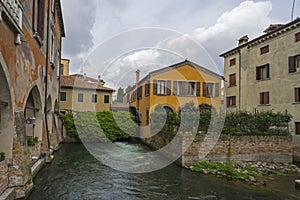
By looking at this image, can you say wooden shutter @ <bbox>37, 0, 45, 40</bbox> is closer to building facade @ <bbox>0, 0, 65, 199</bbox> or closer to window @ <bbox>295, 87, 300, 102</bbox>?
building facade @ <bbox>0, 0, 65, 199</bbox>

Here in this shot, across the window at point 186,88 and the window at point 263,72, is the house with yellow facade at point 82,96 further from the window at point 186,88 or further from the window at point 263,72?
the window at point 263,72

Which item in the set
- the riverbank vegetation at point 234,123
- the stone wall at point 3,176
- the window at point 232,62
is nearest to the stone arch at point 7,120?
the stone wall at point 3,176

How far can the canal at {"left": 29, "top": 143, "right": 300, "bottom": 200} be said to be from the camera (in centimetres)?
678

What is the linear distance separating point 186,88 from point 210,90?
82.3 inches

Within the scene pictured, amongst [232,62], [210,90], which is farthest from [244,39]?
[210,90]

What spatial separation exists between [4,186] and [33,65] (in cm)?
392

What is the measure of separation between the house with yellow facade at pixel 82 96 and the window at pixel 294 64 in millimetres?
14243

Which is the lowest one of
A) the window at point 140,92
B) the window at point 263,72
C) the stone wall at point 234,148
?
the stone wall at point 234,148


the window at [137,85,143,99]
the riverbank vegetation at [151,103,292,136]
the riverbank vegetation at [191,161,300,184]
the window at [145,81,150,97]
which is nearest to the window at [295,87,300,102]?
the riverbank vegetation at [151,103,292,136]

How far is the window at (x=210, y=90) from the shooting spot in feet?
63.5

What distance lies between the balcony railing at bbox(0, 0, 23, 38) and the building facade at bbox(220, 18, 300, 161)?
46.5 ft

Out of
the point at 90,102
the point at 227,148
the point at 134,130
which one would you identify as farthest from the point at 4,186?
the point at 90,102

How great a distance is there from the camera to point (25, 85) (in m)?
6.73

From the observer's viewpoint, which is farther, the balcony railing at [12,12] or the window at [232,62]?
the window at [232,62]
